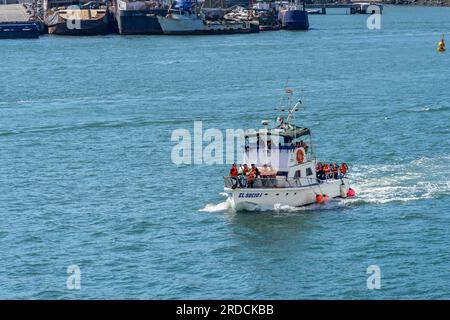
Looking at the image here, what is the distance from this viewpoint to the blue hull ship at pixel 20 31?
638 feet

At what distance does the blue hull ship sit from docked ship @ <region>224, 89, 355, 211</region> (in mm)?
151024

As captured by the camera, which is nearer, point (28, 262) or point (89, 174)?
point (28, 262)

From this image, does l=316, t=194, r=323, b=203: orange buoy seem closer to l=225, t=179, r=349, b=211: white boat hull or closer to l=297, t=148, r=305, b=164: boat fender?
l=225, t=179, r=349, b=211: white boat hull

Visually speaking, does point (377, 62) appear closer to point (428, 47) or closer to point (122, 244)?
point (428, 47)

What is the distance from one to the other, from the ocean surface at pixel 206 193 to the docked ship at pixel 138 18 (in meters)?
78.8

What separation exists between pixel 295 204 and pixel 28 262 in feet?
45.9

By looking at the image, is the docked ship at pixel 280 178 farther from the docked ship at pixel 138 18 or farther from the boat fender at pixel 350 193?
the docked ship at pixel 138 18

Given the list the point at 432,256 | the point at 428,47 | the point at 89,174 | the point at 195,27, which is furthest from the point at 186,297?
the point at 195,27

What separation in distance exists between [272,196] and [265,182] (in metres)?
0.80

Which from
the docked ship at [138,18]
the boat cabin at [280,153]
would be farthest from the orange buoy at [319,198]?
the docked ship at [138,18]

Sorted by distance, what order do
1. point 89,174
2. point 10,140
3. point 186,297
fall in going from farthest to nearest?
point 10,140, point 89,174, point 186,297

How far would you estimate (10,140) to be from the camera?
73.7m

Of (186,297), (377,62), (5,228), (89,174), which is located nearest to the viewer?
(186,297)

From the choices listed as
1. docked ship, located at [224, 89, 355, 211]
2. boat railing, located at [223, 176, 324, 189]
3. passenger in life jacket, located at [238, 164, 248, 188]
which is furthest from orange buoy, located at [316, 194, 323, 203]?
passenger in life jacket, located at [238, 164, 248, 188]
